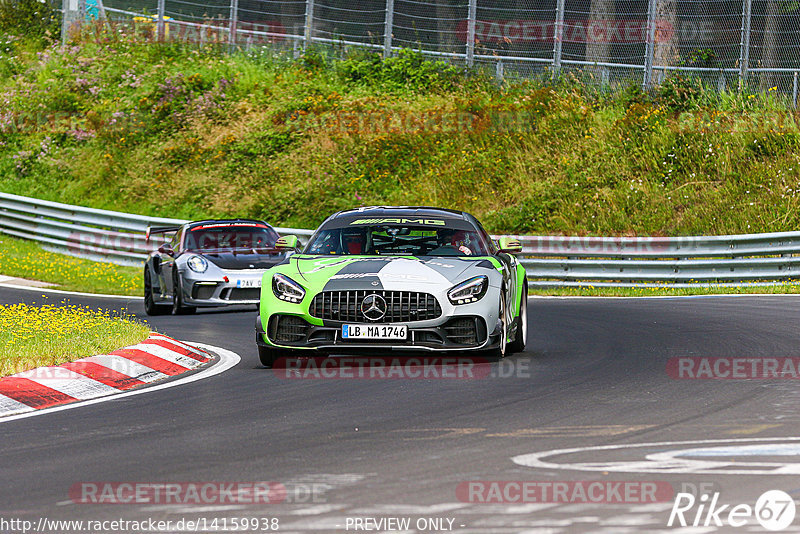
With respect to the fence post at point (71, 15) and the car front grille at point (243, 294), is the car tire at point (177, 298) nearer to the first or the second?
the car front grille at point (243, 294)

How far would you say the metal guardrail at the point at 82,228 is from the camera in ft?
84.9

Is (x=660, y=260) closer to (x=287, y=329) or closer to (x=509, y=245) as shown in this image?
(x=509, y=245)

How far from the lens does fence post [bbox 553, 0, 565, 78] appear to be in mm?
29469

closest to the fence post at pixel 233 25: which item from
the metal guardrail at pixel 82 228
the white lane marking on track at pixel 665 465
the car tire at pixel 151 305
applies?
the metal guardrail at pixel 82 228

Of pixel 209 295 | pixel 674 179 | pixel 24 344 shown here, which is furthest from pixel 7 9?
pixel 24 344

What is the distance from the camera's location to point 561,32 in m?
29.8

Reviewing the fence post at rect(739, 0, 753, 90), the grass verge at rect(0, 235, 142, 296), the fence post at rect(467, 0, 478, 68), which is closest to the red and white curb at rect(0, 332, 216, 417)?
the grass verge at rect(0, 235, 142, 296)

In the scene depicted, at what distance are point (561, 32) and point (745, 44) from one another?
4.38 meters

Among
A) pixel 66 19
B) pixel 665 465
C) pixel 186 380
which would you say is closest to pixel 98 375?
pixel 186 380

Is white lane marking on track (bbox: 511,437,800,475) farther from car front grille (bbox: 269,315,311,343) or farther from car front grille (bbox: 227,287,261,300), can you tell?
car front grille (bbox: 227,287,261,300)

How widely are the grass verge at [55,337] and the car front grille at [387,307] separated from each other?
1.87 meters

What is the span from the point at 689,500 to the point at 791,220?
62.9 feet

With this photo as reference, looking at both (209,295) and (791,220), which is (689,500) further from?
(791,220)

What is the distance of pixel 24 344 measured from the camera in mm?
10086
